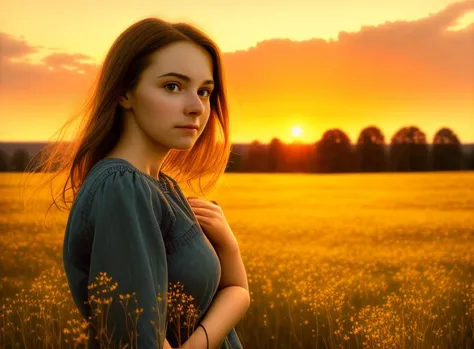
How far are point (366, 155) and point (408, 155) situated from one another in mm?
Answer: 2003

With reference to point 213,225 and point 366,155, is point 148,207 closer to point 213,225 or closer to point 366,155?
point 213,225

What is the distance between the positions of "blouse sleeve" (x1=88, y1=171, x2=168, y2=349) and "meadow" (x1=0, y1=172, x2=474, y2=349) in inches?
7.7

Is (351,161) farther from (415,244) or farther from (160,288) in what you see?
(160,288)

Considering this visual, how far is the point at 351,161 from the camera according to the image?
2939 centimetres

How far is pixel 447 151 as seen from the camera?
2895cm

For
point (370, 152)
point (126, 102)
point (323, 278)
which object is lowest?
point (323, 278)

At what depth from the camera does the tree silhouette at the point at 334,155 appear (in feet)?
91.6

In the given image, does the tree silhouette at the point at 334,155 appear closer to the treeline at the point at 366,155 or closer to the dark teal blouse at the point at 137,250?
the treeline at the point at 366,155

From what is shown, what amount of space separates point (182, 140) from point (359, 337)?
103 inches

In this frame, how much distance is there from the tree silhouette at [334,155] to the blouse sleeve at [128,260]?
2548 cm

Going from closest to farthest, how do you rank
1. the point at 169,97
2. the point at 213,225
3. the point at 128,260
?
the point at 128,260
the point at 169,97
the point at 213,225

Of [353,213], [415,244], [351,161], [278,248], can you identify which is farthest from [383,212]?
[351,161]

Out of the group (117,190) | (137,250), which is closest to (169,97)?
(117,190)

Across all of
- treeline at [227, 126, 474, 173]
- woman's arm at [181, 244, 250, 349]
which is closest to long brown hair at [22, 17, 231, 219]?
woman's arm at [181, 244, 250, 349]
